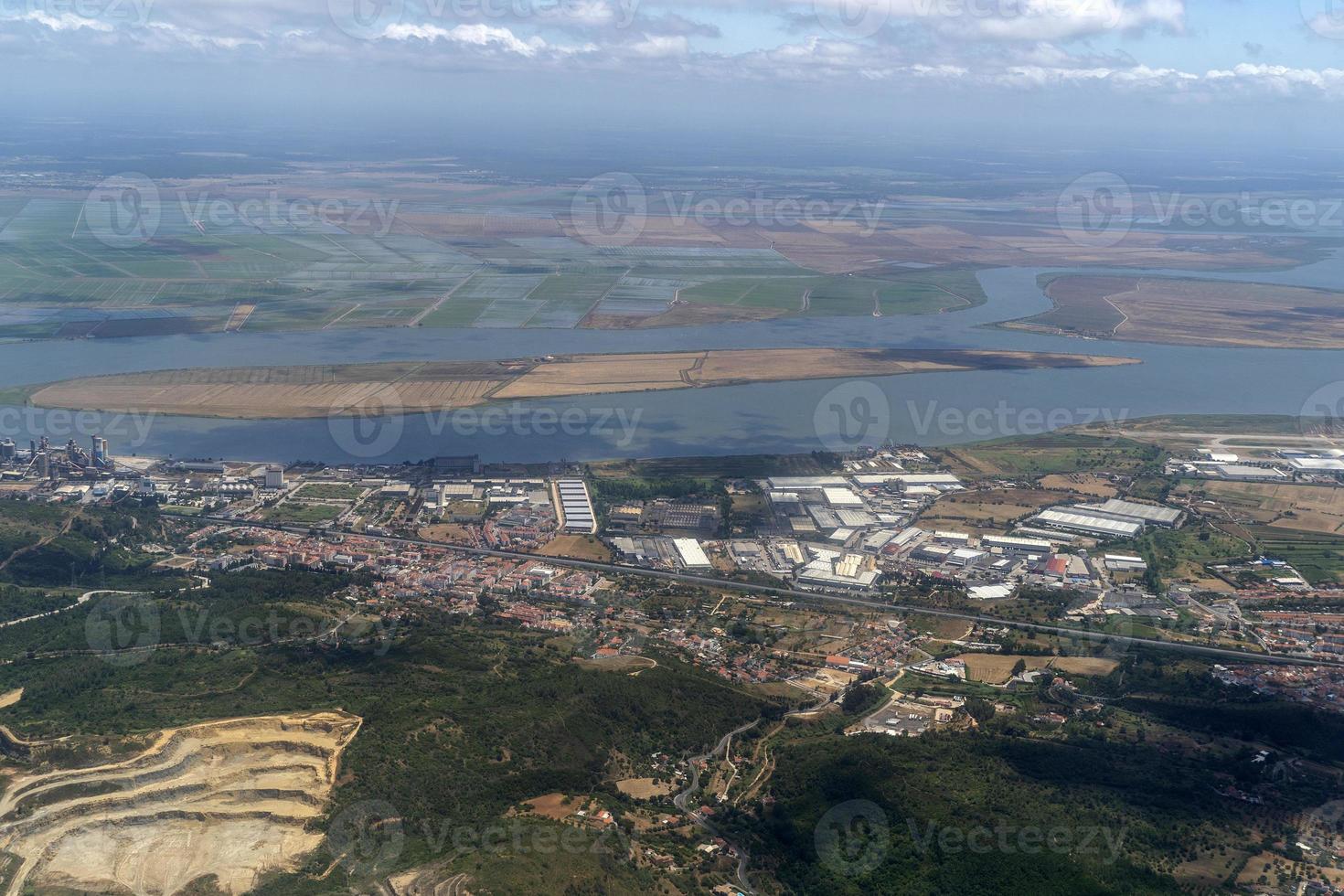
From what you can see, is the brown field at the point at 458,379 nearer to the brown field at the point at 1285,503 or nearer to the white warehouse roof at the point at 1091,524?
the brown field at the point at 1285,503

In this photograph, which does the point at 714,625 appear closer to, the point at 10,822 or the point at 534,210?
the point at 10,822

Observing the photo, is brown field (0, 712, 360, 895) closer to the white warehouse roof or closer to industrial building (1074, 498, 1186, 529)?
the white warehouse roof

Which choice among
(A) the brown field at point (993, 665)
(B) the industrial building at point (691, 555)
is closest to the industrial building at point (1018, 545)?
(A) the brown field at point (993, 665)

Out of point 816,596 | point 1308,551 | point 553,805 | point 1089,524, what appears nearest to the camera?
point 553,805

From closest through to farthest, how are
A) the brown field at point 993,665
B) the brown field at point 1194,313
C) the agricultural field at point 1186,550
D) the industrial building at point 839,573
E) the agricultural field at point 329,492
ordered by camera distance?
the brown field at point 993,665 < the industrial building at point 839,573 < the agricultural field at point 1186,550 < the agricultural field at point 329,492 < the brown field at point 1194,313

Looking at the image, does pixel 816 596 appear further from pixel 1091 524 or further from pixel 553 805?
pixel 553 805

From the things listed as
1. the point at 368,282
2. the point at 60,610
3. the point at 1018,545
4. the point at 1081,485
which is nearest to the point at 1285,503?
the point at 1081,485

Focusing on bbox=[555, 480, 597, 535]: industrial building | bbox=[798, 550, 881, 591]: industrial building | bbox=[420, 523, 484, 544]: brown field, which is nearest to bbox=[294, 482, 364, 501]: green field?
bbox=[420, 523, 484, 544]: brown field
